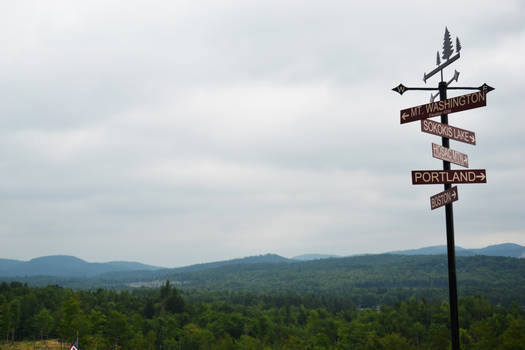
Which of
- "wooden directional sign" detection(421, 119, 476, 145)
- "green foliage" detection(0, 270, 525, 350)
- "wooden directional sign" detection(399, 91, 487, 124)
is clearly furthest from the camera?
"green foliage" detection(0, 270, 525, 350)

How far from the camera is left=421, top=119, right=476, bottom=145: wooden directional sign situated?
540 inches

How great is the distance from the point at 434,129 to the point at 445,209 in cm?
246

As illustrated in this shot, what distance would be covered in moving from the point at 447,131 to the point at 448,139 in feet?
0.83

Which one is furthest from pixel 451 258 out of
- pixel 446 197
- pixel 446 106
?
pixel 446 106

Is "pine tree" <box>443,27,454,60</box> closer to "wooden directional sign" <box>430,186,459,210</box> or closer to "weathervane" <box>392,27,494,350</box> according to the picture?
"weathervane" <box>392,27,494,350</box>

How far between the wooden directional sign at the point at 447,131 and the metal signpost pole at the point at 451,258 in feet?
0.68

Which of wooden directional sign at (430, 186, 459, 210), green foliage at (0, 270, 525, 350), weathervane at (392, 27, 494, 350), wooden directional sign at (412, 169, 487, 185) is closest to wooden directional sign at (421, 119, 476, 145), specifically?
weathervane at (392, 27, 494, 350)

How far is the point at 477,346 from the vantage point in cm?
7688

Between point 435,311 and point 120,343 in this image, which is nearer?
point 120,343

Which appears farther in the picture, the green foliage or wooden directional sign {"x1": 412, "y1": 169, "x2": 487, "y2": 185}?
the green foliage

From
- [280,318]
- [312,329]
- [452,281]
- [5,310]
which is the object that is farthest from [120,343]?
[452,281]

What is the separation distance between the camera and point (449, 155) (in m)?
13.7

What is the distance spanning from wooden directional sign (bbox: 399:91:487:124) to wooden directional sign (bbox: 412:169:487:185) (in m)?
1.87

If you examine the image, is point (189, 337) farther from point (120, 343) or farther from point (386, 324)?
point (386, 324)
